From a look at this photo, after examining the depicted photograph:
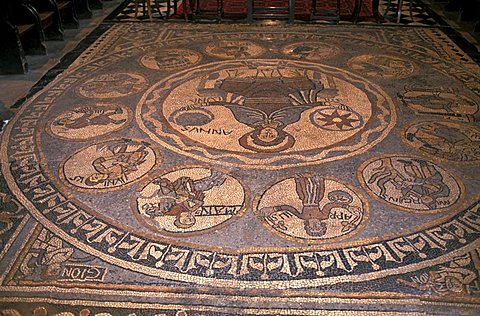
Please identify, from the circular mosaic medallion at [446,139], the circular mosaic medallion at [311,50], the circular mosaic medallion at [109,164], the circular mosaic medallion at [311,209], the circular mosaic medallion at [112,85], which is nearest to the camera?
the circular mosaic medallion at [311,209]

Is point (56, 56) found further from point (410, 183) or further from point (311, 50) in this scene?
point (410, 183)

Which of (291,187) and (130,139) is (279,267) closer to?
(291,187)

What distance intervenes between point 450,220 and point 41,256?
1.97 m

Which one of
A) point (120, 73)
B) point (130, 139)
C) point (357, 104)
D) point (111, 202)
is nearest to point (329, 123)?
point (357, 104)

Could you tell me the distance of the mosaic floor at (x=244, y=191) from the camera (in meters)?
1.89

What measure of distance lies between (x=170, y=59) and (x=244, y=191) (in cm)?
239

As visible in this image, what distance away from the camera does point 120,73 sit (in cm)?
411

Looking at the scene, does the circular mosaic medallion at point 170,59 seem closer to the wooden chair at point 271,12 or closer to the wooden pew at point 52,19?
the wooden pew at point 52,19

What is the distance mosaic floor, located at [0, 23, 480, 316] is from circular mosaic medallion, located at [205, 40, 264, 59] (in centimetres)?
31

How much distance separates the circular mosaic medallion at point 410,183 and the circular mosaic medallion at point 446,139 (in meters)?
0.19

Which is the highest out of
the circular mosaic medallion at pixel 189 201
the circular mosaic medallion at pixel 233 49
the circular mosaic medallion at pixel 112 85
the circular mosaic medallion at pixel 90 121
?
the circular mosaic medallion at pixel 233 49

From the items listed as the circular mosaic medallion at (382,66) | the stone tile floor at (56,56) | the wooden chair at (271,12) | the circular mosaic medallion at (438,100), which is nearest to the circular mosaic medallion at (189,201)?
the stone tile floor at (56,56)

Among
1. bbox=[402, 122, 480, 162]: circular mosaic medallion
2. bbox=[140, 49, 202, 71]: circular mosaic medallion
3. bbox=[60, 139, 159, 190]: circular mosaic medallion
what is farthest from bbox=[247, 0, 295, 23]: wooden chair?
bbox=[60, 139, 159, 190]: circular mosaic medallion

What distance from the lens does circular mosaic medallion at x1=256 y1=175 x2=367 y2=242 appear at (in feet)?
7.19
